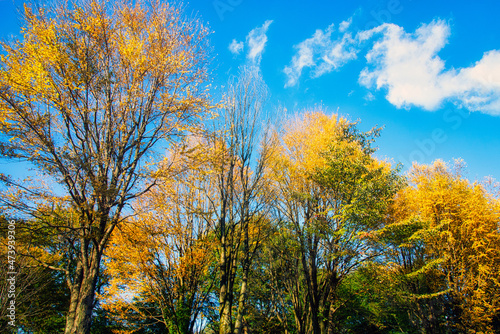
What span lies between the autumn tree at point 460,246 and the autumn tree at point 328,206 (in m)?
2.53

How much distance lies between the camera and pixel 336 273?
8570mm

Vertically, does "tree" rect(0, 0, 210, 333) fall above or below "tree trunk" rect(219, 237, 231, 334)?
above

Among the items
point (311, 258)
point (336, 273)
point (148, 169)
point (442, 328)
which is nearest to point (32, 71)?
point (148, 169)

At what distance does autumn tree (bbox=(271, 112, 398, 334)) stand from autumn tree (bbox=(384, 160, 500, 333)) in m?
2.53

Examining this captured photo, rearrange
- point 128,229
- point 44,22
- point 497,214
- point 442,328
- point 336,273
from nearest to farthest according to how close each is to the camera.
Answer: point 44,22, point 128,229, point 336,273, point 497,214, point 442,328

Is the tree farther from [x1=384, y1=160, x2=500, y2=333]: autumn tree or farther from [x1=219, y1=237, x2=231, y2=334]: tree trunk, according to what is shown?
[x1=384, y1=160, x2=500, y2=333]: autumn tree

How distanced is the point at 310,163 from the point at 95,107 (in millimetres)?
6973

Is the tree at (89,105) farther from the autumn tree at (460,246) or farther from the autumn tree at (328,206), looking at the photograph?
the autumn tree at (460,246)

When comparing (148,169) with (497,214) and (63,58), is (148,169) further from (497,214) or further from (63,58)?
(497,214)

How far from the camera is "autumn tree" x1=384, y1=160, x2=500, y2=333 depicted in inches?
394

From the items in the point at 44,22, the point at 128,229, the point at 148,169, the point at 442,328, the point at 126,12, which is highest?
the point at 126,12

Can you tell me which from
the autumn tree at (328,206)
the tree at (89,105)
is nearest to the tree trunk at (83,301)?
the tree at (89,105)

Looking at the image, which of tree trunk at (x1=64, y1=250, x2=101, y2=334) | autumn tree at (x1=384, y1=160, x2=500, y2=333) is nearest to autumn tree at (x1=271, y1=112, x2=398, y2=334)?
autumn tree at (x1=384, y1=160, x2=500, y2=333)

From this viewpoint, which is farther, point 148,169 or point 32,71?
point 148,169
